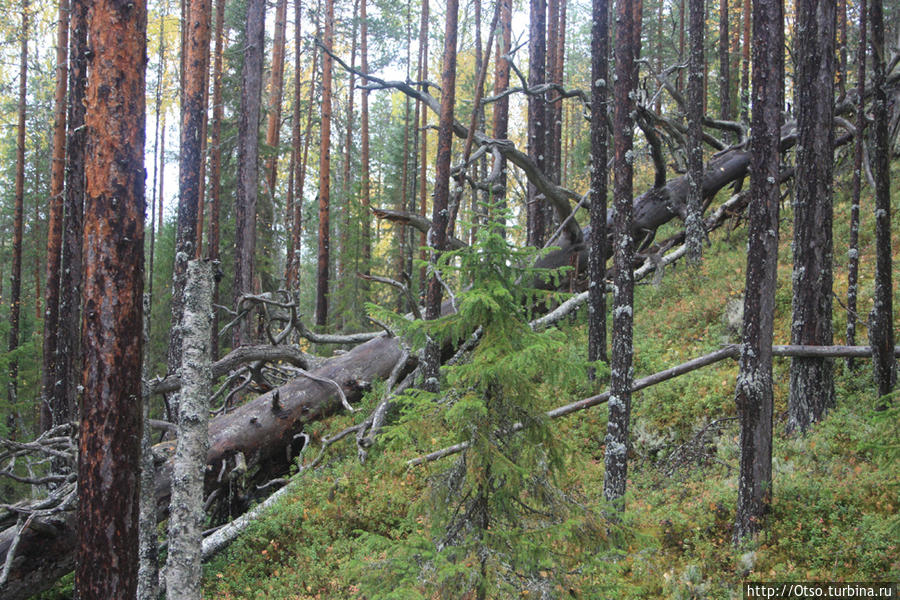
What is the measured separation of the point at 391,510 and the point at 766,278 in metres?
6.21

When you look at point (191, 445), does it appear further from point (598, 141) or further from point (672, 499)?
point (598, 141)

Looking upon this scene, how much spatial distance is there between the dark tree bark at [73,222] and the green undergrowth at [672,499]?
4.33 m

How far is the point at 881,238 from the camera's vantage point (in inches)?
281

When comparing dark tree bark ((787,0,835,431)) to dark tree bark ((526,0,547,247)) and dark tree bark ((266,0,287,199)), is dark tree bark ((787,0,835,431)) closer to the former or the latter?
dark tree bark ((526,0,547,247))

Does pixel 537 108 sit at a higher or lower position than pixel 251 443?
higher

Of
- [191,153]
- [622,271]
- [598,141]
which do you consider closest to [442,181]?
[598,141]

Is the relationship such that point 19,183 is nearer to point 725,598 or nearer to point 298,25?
point 298,25


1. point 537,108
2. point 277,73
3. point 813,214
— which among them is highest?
point 277,73

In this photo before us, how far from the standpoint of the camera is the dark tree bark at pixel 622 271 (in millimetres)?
7086

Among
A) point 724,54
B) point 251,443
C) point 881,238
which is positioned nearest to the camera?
point 881,238

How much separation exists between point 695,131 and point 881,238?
21.8 ft

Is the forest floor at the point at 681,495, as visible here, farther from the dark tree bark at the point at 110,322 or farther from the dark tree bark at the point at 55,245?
the dark tree bark at the point at 55,245

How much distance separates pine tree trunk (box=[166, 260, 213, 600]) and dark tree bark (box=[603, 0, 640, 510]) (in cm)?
488

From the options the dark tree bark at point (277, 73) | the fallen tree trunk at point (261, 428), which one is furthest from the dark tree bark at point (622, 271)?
the dark tree bark at point (277, 73)
